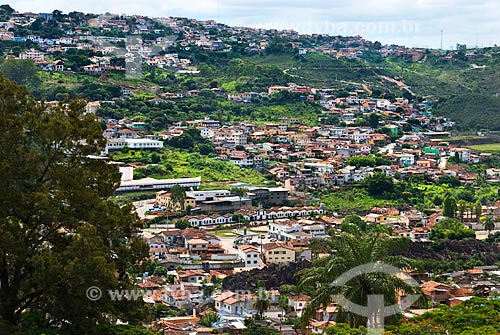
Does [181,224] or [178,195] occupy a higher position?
[178,195]

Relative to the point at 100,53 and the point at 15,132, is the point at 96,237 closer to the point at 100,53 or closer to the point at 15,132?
the point at 15,132

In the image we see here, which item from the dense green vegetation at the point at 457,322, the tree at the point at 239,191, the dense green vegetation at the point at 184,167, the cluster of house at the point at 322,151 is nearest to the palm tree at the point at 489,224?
the cluster of house at the point at 322,151

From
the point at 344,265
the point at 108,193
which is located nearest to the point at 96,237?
the point at 108,193

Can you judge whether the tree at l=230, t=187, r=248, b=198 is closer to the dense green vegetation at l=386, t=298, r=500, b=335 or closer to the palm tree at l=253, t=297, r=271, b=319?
the palm tree at l=253, t=297, r=271, b=319

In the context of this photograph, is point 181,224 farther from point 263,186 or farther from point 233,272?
point 263,186

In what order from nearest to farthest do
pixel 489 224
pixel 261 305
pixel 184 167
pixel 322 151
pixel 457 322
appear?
1. pixel 457 322
2. pixel 261 305
3. pixel 489 224
4. pixel 184 167
5. pixel 322 151

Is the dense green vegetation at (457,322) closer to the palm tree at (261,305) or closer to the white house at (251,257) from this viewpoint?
the palm tree at (261,305)

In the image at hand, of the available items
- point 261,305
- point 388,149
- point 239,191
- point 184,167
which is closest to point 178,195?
point 239,191
